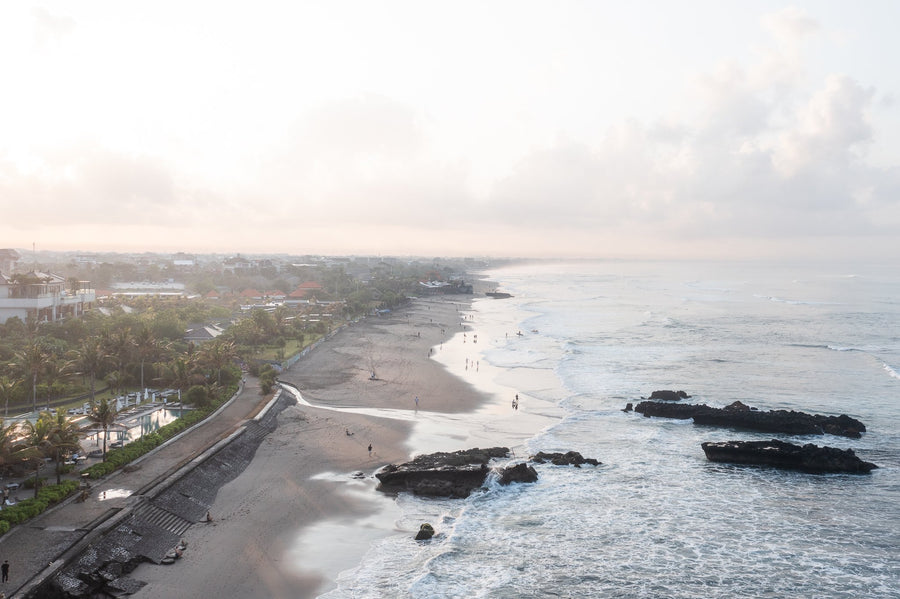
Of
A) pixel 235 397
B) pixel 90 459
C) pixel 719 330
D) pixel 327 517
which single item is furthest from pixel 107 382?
pixel 719 330

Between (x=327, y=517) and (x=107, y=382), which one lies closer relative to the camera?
(x=327, y=517)

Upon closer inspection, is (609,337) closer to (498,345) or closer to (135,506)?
(498,345)

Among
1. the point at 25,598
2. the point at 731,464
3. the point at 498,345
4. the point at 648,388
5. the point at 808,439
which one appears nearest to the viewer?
the point at 25,598

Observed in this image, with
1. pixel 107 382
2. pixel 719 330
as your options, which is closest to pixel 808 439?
pixel 107 382

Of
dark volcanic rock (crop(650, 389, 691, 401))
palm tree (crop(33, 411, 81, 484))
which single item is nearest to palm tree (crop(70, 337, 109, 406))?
palm tree (crop(33, 411, 81, 484))

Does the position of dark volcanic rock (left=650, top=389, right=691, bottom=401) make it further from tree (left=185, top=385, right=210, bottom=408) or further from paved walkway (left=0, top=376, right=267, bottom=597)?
tree (left=185, top=385, right=210, bottom=408)

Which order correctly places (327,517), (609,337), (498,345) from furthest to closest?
1. (609,337)
2. (498,345)
3. (327,517)
